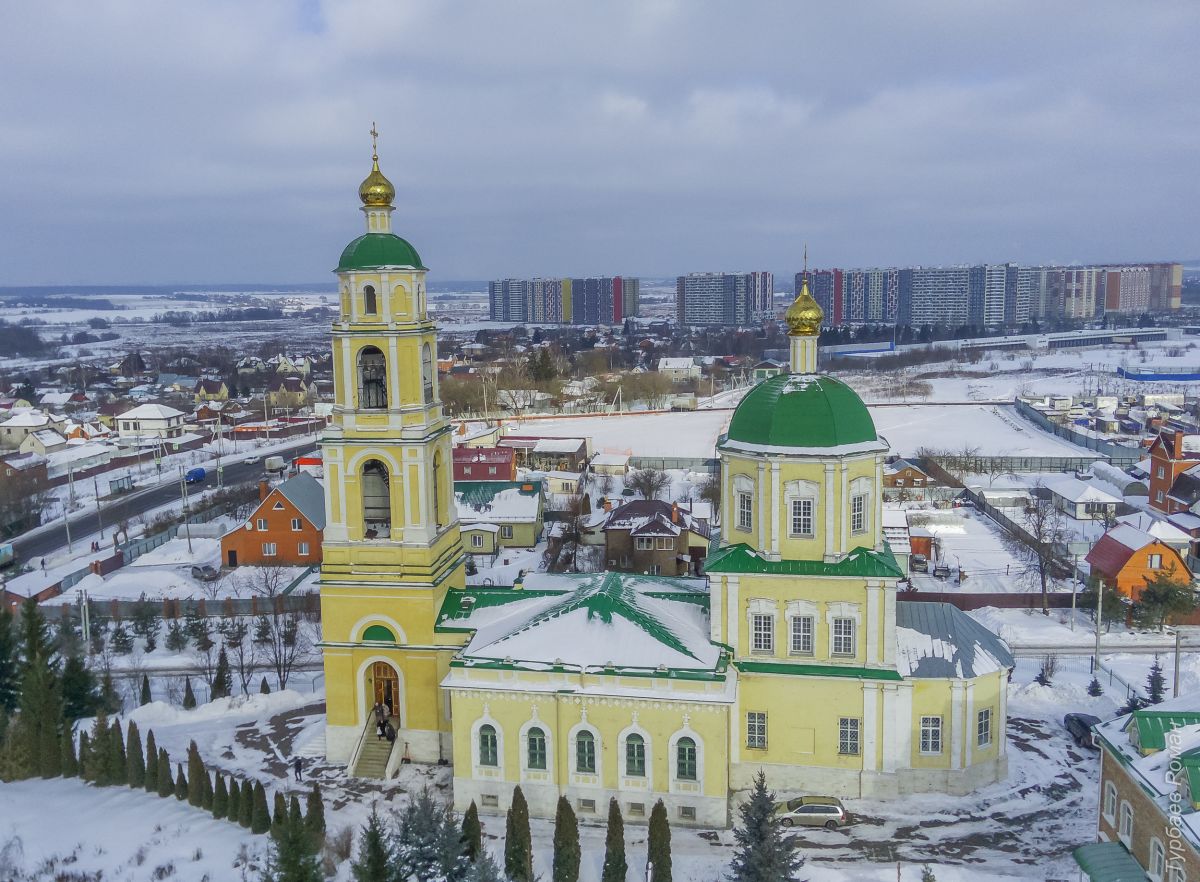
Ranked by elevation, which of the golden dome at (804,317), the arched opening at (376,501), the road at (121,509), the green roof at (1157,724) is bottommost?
the road at (121,509)

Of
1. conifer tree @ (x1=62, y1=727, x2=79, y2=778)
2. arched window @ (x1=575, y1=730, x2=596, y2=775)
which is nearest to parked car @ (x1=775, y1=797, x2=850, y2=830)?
arched window @ (x1=575, y1=730, x2=596, y2=775)

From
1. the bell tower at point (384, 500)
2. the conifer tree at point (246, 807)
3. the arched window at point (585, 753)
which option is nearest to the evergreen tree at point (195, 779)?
the conifer tree at point (246, 807)

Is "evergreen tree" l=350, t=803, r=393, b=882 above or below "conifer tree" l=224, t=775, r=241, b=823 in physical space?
above

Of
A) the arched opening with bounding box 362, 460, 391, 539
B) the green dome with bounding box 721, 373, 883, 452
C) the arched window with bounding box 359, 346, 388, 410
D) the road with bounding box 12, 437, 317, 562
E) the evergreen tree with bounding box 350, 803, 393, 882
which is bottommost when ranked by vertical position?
the road with bounding box 12, 437, 317, 562

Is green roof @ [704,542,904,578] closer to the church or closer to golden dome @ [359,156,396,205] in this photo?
the church

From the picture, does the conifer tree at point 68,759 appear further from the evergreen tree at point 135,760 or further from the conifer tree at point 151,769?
the conifer tree at point 151,769

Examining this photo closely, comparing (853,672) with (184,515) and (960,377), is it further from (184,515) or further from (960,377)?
A: (960,377)
